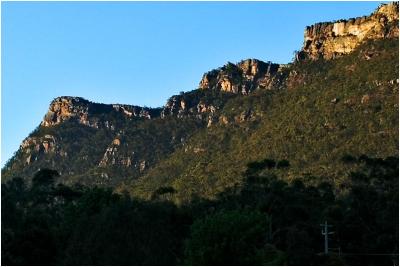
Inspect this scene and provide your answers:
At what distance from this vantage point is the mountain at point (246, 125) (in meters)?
108

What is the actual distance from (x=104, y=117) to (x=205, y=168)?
6439 cm

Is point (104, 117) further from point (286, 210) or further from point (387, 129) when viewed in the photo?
point (286, 210)

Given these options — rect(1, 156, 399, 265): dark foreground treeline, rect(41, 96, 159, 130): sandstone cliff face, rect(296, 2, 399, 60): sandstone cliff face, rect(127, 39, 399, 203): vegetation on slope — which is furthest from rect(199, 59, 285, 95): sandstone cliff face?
rect(1, 156, 399, 265): dark foreground treeline

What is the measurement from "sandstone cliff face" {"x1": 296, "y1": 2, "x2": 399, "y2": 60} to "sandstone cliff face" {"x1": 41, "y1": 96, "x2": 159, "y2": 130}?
38.3 m

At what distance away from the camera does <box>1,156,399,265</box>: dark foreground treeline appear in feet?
140

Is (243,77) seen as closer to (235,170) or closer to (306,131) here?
(306,131)

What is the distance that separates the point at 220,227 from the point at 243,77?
118581mm

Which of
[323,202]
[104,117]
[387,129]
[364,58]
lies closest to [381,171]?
[323,202]

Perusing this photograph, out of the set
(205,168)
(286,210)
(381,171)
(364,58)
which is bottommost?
(286,210)

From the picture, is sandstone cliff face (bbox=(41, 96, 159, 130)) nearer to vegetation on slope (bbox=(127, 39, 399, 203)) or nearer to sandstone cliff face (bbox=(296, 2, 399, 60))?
vegetation on slope (bbox=(127, 39, 399, 203))

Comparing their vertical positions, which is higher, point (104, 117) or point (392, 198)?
point (104, 117)

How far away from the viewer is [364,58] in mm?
131625

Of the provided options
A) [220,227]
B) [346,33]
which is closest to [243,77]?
[346,33]

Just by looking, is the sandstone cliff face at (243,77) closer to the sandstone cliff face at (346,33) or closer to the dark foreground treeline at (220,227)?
the sandstone cliff face at (346,33)
